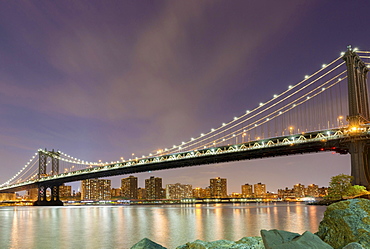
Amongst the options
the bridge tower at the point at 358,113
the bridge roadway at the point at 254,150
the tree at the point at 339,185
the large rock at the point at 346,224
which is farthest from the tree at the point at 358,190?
the large rock at the point at 346,224

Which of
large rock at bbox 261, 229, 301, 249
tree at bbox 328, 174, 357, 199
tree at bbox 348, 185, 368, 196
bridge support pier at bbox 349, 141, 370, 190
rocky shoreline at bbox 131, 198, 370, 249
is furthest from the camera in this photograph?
tree at bbox 328, 174, 357, 199

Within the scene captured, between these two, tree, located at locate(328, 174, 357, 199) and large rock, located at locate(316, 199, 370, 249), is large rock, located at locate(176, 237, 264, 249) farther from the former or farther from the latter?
tree, located at locate(328, 174, 357, 199)

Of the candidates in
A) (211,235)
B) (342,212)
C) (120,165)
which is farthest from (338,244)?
(120,165)

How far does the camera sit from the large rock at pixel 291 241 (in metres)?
6.52

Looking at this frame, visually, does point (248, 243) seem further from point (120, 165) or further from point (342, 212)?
point (120, 165)

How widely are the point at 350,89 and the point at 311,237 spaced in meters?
49.0

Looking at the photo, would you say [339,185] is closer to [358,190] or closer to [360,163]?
[360,163]

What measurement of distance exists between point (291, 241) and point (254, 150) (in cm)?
5296

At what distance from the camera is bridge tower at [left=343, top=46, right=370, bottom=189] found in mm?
46125

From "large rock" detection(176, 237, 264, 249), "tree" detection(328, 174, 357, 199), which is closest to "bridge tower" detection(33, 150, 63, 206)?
"tree" detection(328, 174, 357, 199)

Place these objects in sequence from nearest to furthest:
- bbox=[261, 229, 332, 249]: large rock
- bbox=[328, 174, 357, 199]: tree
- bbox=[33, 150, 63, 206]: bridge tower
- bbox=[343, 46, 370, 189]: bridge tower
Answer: bbox=[261, 229, 332, 249]: large rock → bbox=[343, 46, 370, 189]: bridge tower → bbox=[328, 174, 357, 199]: tree → bbox=[33, 150, 63, 206]: bridge tower

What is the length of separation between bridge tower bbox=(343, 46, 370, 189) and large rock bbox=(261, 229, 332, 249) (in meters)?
43.0

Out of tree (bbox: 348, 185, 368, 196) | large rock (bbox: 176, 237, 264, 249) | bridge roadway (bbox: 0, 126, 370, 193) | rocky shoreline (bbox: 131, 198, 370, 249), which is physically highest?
bridge roadway (bbox: 0, 126, 370, 193)

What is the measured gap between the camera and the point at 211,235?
1847 centimetres
